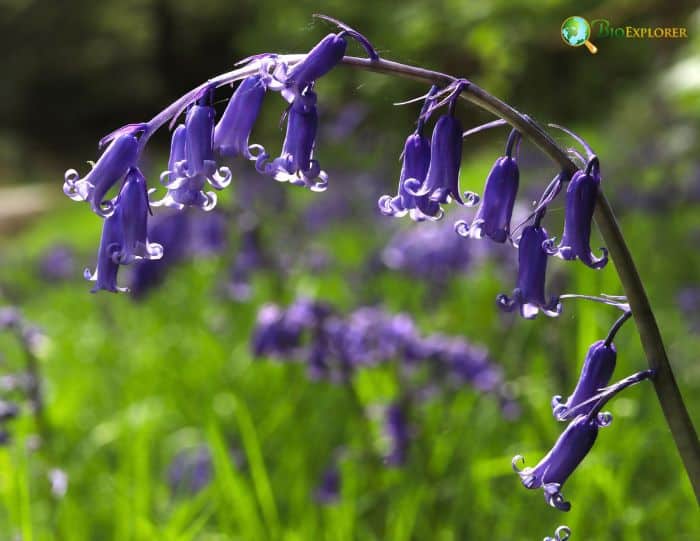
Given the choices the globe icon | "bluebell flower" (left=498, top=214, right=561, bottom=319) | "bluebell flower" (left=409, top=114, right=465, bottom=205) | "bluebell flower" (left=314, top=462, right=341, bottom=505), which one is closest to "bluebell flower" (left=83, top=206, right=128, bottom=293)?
"bluebell flower" (left=409, top=114, right=465, bottom=205)

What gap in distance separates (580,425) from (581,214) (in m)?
0.29

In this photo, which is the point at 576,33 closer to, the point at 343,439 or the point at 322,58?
the point at 322,58

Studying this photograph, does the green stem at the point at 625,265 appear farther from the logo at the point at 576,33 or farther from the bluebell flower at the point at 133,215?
the logo at the point at 576,33

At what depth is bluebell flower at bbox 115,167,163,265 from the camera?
1.23 metres

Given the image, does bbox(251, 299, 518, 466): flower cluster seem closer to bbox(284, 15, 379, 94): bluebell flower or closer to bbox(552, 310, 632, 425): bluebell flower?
bbox(552, 310, 632, 425): bluebell flower

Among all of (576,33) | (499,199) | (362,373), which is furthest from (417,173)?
(362,373)

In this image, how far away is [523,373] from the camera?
3971 millimetres

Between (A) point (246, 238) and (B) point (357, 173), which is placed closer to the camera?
(A) point (246, 238)

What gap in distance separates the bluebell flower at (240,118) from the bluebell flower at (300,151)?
40 millimetres

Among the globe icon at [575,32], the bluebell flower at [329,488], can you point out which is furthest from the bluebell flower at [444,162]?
the bluebell flower at [329,488]

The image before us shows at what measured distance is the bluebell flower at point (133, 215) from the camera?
123 cm

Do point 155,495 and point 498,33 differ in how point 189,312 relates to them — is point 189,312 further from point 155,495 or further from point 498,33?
point 498,33

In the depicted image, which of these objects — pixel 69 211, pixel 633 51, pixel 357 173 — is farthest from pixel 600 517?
pixel 69 211

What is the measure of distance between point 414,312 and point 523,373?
0.93m
